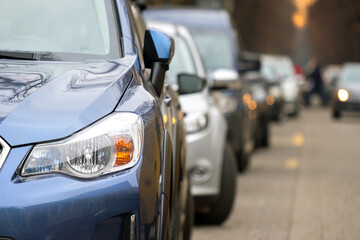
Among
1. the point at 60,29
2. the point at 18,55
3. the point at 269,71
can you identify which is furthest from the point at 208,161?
the point at 269,71

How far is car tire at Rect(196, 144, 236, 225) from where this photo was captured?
8688 mm

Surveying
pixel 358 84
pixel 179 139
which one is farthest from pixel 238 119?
pixel 358 84

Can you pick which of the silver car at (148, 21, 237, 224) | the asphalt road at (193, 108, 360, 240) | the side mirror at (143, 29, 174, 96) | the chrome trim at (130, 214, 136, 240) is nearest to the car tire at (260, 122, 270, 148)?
the asphalt road at (193, 108, 360, 240)

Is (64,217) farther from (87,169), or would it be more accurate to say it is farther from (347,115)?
(347,115)

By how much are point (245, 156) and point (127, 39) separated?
910 cm

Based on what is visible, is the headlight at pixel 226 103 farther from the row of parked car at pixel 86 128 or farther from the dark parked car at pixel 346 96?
the dark parked car at pixel 346 96

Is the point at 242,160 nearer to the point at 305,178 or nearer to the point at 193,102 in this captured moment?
the point at 305,178

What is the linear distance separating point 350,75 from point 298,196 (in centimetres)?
2271

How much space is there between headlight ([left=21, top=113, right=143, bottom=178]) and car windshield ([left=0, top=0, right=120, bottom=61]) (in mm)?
691

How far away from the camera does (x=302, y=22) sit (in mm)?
112375

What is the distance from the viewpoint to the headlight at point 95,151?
12.6 ft

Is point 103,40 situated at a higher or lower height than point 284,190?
higher

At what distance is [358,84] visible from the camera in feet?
105

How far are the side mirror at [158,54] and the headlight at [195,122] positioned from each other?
371 cm
